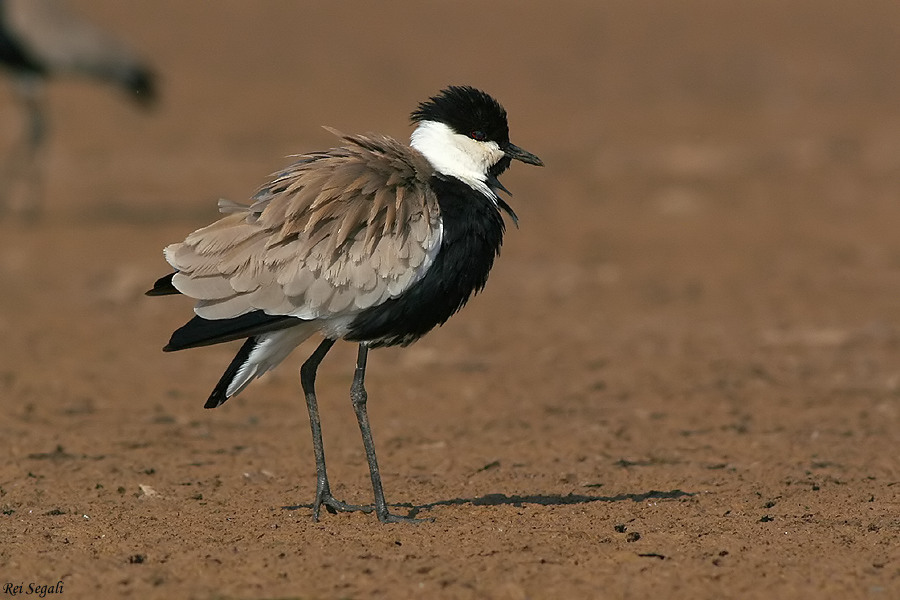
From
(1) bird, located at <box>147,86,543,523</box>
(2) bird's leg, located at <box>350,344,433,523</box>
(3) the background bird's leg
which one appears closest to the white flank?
(1) bird, located at <box>147,86,543,523</box>

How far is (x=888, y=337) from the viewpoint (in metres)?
11.0

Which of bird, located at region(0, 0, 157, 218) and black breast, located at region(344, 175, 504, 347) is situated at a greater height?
bird, located at region(0, 0, 157, 218)

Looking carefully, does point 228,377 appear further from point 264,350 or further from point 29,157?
point 29,157

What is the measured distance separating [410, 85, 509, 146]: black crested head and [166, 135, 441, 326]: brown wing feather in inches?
19.8

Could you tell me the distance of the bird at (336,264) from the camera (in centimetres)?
635

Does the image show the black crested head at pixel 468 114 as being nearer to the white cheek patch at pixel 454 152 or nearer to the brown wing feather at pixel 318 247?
the white cheek patch at pixel 454 152

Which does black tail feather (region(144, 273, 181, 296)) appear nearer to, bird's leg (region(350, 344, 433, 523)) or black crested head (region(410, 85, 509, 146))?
bird's leg (region(350, 344, 433, 523))

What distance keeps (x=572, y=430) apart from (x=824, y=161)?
11664 mm

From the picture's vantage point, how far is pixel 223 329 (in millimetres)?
6250

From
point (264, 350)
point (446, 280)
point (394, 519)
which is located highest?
point (446, 280)

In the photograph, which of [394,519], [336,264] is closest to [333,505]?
[394,519]

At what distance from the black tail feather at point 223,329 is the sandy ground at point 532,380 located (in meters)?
0.81

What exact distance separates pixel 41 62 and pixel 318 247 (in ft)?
40.3

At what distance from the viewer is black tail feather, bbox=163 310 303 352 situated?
6.22 metres
